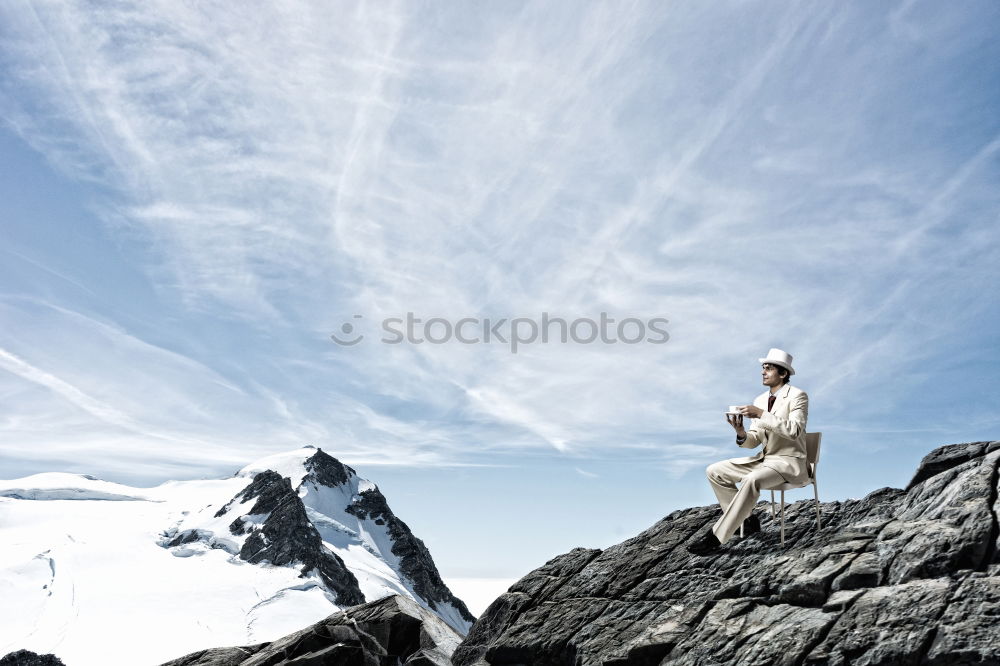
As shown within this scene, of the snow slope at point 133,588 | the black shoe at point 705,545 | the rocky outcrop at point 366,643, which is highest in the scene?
the snow slope at point 133,588

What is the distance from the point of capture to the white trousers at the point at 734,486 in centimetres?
1329

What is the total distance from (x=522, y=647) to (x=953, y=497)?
9145 millimetres

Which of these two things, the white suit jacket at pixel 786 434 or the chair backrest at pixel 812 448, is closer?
the white suit jacket at pixel 786 434

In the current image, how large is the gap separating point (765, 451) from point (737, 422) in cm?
85

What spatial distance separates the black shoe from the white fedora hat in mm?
4011

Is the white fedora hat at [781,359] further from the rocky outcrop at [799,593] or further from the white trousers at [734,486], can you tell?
the rocky outcrop at [799,593]

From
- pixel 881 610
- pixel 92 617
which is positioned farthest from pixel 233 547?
pixel 881 610

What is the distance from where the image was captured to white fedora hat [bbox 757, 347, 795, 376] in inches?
535

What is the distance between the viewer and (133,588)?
4796 inches

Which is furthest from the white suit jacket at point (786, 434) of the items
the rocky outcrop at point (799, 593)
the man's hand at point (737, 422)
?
the rocky outcrop at point (799, 593)

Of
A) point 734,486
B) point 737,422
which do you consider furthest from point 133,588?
point 737,422

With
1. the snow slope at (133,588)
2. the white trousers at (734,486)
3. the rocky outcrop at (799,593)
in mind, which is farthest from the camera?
the snow slope at (133,588)

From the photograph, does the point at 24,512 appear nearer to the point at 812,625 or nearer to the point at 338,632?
the point at 338,632

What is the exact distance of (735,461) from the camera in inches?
553
